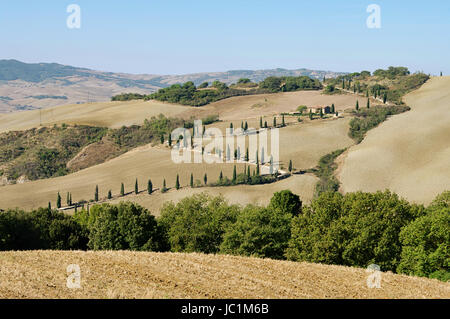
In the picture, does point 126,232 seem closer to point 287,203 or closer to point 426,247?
point 426,247

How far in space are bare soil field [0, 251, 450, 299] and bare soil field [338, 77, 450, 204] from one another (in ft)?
239

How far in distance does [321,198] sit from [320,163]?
80.3m

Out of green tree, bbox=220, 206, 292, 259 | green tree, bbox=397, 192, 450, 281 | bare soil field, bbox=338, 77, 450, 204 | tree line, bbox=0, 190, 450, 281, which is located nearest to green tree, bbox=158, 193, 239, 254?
tree line, bbox=0, 190, 450, 281

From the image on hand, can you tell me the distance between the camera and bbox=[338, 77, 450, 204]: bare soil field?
11050cm

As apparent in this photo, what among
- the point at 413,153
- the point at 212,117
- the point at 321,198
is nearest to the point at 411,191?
the point at 413,153

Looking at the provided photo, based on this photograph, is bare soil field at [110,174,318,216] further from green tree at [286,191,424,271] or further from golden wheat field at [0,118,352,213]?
green tree at [286,191,424,271]

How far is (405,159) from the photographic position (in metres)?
128

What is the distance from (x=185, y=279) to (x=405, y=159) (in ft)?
361

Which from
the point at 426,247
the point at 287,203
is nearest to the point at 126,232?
the point at 426,247

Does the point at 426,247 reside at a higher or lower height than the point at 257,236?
higher

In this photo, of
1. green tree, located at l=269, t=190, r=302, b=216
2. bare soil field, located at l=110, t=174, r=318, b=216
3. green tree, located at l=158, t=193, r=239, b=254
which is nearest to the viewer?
green tree, located at l=158, t=193, r=239, b=254
